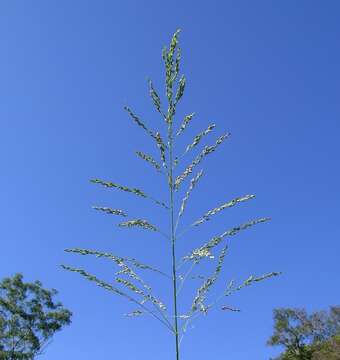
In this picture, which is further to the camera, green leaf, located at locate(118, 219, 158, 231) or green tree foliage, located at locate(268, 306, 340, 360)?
green tree foliage, located at locate(268, 306, 340, 360)

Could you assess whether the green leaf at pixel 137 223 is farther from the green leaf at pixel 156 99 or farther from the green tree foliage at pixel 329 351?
the green tree foliage at pixel 329 351

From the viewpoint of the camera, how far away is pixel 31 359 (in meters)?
37.6

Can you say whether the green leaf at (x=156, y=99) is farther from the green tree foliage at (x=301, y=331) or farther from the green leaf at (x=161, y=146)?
the green tree foliage at (x=301, y=331)

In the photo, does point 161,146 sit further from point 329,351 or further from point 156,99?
point 329,351

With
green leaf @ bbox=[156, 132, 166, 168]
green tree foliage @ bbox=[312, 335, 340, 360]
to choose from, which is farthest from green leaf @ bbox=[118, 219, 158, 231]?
green tree foliage @ bbox=[312, 335, 340, 360]

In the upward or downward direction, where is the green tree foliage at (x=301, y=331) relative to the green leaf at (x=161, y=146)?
upward

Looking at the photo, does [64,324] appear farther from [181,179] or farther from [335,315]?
[181,179]

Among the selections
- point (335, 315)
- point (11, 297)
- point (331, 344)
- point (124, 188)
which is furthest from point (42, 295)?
point (124, 188)

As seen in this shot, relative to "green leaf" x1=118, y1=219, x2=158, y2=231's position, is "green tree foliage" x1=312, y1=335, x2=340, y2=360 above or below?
above

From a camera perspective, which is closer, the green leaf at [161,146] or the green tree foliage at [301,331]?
the green leaf at [161,146]

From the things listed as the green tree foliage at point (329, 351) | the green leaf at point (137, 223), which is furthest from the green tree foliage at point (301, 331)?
the green leaf at point (137, 223)

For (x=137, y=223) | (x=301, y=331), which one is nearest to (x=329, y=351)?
(x=301, y=331)

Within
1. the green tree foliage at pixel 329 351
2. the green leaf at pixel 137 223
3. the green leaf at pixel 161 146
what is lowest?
the green leaf at pixel 137 223

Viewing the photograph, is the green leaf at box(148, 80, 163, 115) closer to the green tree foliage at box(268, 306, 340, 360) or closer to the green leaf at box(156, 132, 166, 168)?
the green leaf at box(156, 132, 166, 168)
